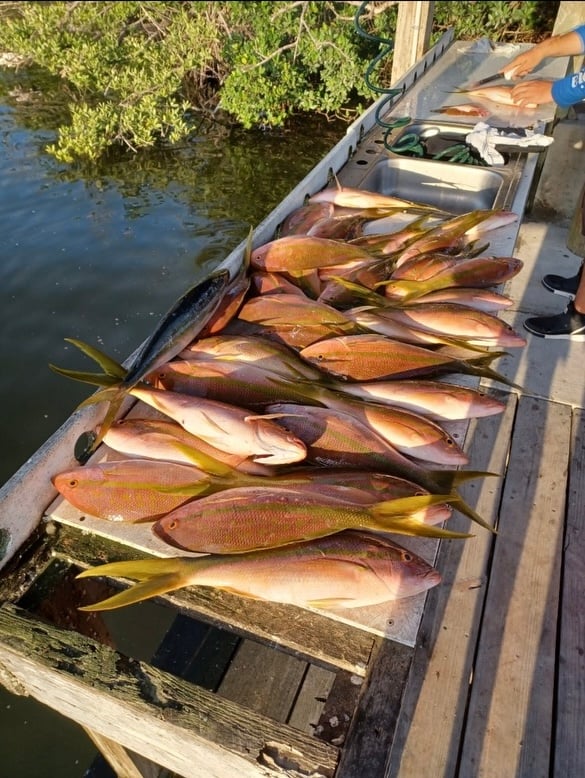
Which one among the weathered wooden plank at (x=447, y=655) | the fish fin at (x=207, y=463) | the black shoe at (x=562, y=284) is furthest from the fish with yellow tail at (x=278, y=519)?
the black shoe at (x=562, y=284)

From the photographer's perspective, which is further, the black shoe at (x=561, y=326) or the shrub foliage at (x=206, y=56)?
the shrub foliage at (x=206, y=56)

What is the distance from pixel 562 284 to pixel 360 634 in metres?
3.94

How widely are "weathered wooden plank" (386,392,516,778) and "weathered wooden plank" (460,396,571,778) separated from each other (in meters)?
0.05

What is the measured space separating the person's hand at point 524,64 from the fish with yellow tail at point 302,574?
260 inches

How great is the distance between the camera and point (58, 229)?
27.4ft

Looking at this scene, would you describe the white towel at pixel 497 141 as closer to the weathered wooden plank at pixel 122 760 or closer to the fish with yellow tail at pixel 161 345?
the fish with yellow tail at pixel 161 345

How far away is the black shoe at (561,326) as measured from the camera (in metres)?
3.96

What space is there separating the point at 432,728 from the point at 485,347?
5.94 feet

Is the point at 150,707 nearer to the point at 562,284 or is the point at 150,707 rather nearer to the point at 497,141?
the point at 562,284

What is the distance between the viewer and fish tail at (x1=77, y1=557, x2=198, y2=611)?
1.72 meters

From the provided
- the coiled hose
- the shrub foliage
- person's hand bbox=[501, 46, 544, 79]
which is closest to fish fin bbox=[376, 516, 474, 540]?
the coiled hose

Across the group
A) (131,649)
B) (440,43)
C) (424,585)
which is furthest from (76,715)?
(440,43)

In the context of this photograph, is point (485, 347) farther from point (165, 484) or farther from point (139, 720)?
point (139, 720)

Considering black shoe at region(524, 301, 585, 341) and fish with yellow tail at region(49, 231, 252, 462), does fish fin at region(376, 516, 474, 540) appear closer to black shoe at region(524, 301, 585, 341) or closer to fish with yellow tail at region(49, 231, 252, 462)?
fish with yellow tail at region(49, 231, 252, 462)
